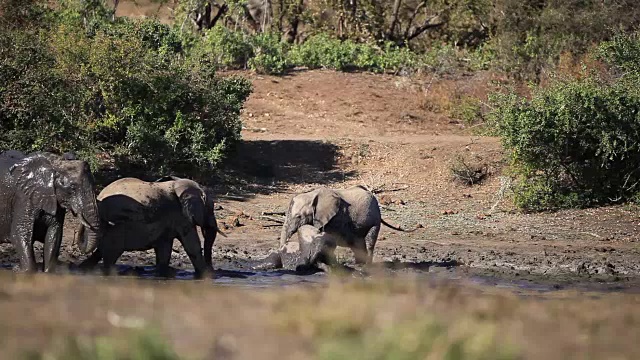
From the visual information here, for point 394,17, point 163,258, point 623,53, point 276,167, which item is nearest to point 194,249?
point 163,258

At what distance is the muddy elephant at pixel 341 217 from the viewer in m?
15.8

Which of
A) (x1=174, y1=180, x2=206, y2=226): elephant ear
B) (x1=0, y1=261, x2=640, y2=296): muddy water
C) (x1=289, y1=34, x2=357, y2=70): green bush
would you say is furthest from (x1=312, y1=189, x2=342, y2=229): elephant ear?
(x1=289, y1=34, x2=357, y2=70): green bush

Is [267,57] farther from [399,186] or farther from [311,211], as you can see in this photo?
[311,211]

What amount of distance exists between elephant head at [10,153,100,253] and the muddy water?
1.00m

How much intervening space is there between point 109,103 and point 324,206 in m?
5.80

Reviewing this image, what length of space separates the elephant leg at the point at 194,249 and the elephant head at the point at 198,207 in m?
0.17

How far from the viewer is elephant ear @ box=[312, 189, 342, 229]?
1580 centimetres

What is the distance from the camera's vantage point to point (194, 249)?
14555mm

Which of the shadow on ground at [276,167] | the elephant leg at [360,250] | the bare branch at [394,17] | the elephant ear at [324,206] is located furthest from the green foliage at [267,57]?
the elephant ear at [324,206]

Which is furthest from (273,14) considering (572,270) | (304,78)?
(572,270)

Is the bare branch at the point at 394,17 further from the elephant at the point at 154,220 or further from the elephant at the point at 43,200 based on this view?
the elephant at the point at 43,200

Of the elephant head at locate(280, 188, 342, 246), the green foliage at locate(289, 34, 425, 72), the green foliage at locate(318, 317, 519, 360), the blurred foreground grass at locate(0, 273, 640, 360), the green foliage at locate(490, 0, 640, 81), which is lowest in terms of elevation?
the elephant head at locate(280, 188, 342, 246)

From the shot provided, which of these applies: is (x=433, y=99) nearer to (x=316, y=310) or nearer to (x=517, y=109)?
(x=517, y=109)

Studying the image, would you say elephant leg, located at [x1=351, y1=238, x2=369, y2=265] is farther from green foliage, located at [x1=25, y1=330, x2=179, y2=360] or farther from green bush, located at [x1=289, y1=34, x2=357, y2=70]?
green bush, located at [x1=289, y1=34, x2=357, y2=70]
